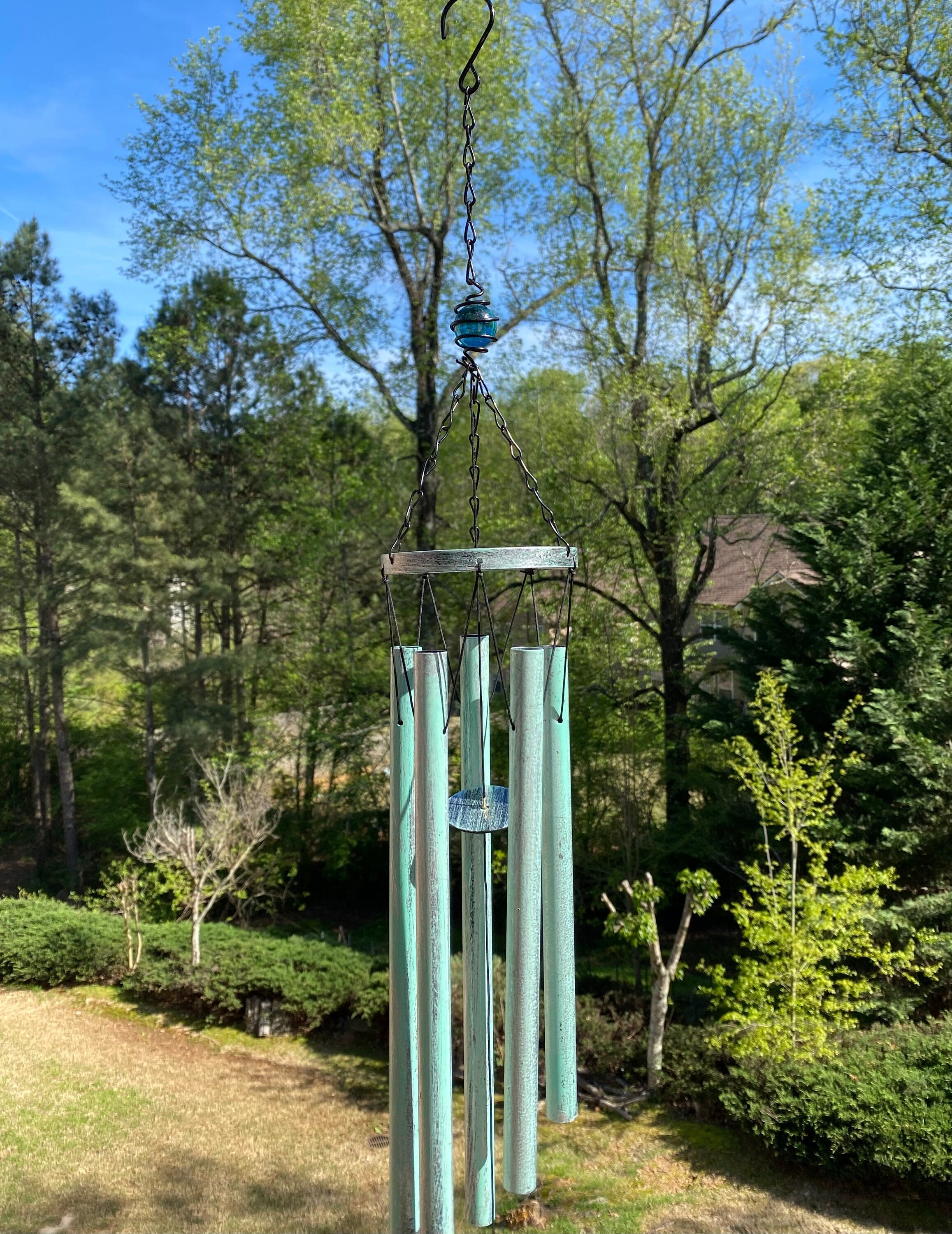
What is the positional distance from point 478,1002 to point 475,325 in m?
2.03

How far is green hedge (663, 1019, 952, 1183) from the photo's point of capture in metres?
6.73

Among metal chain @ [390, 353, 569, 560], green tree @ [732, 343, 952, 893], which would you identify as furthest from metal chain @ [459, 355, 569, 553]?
green tree @ [732, 343, 952, 893]

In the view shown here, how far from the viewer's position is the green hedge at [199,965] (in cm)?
1069

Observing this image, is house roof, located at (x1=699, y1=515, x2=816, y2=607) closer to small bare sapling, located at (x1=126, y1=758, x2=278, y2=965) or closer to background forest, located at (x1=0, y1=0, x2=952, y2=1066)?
background forest, located at (x1=0, y1=0, x2=952, y2=1066)

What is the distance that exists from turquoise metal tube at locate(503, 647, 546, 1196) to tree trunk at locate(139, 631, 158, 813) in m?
14.0

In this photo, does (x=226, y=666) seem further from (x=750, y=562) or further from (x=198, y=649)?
(x=750, y=562)

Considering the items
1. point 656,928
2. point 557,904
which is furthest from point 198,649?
point 557,904

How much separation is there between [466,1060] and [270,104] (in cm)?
1478

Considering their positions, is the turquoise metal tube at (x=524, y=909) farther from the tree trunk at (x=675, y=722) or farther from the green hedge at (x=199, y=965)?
the tree trunk at (x=675, y=722)

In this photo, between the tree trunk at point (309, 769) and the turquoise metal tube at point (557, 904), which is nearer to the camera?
the turquoise metal tube at point (557, 904)

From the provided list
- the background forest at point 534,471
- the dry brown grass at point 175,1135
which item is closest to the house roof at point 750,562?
the background forest at point 534,471

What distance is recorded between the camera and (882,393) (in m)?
10.8

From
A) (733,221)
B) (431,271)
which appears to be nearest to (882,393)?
(733,221)

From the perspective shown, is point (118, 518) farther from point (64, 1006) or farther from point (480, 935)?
point (480, 935)
